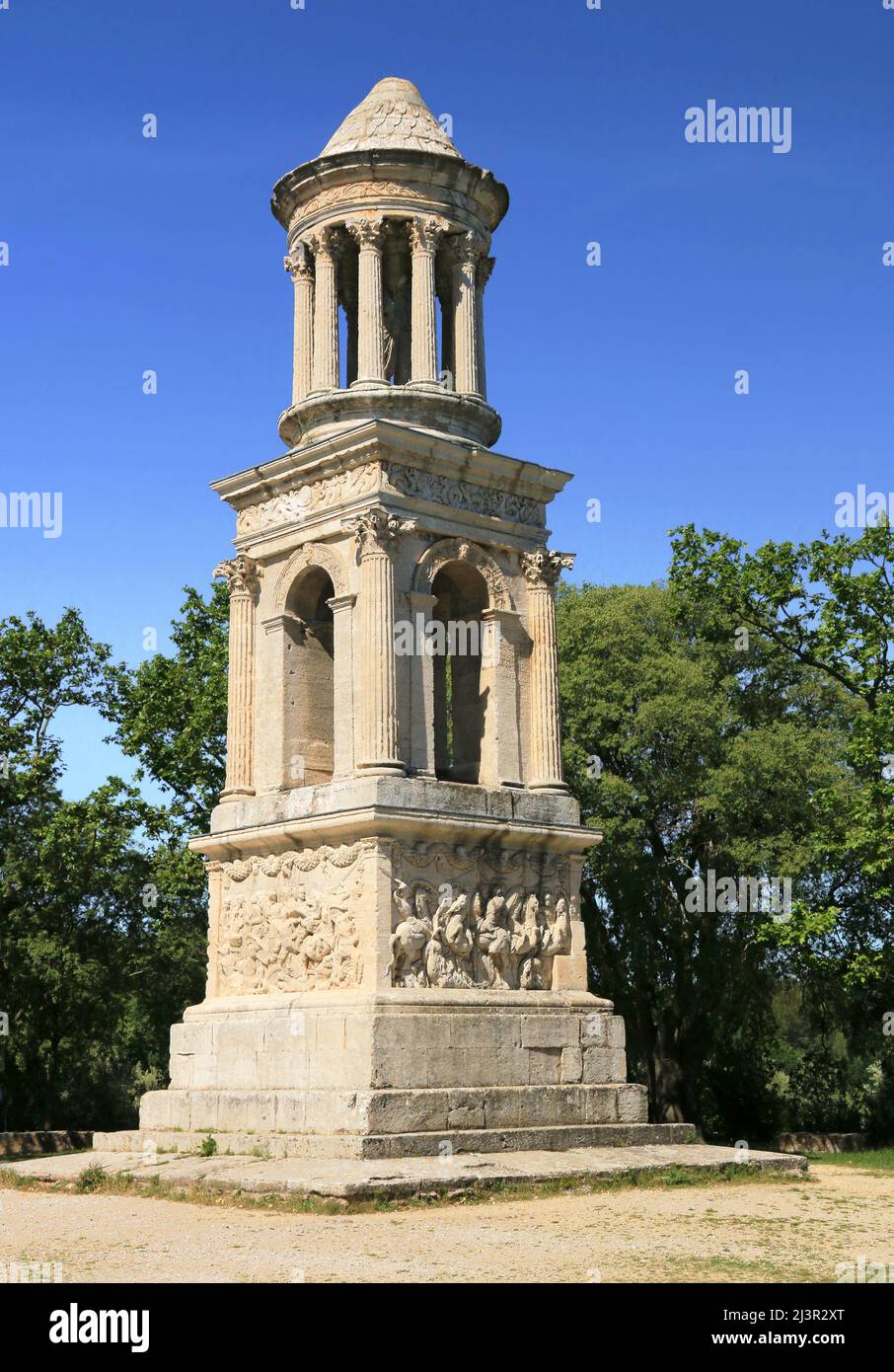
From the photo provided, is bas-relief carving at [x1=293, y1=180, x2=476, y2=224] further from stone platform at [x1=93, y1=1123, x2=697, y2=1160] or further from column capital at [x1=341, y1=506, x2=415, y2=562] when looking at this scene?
stone platform at [x1=93, y1=1123, x2=697, y2=1160]

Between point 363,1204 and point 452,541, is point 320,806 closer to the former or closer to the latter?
point 452,541

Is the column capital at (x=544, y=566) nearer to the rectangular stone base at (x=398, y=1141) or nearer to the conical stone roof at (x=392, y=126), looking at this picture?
the conical stone roof at (x=392, y=126)

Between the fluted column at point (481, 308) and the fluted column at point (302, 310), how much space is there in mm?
2301

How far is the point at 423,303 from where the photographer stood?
830 inches

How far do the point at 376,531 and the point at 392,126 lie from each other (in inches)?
260

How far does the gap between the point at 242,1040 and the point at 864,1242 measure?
8.70 m

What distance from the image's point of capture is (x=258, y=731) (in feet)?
67.8

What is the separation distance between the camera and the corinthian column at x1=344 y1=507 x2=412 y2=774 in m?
18.4

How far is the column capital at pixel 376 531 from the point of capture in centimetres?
1897

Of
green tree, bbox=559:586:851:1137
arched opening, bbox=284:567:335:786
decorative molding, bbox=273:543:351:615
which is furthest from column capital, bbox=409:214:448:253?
green tree, bbox=559:586:851:1137

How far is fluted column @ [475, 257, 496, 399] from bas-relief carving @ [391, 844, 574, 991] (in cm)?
677

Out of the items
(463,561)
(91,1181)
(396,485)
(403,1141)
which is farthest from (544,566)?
(91,1181)

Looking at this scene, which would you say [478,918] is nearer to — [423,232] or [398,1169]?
[398,1169]

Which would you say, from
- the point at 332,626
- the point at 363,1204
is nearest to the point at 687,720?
the point at 332,626
